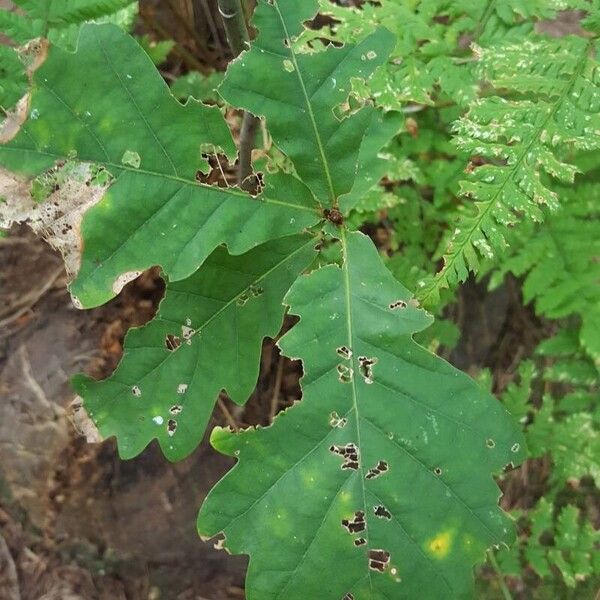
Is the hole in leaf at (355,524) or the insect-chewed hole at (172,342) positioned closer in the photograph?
the hole in leaf at (355,524)

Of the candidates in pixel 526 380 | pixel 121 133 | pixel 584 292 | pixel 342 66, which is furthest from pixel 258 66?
pixel 526 380

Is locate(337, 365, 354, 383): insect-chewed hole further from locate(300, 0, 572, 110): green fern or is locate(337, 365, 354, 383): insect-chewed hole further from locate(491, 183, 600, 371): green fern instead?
locate(491, 183, 600, 371): green fern

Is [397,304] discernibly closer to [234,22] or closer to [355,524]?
[355,524]

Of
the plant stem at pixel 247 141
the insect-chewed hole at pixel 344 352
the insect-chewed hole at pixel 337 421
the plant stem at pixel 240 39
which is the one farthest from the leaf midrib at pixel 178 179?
the insect-chewed hole at pixel 337 421

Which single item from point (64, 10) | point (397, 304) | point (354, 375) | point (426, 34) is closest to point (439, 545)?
point (354, 375)

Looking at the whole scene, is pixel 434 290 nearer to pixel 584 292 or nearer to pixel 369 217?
pixel 369 217

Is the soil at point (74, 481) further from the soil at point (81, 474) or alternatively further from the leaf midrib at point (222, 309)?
the leaf midrib at point (222, 309)

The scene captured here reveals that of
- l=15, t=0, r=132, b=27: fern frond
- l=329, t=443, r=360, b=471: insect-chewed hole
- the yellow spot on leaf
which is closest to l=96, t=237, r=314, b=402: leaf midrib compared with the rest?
l=329, t=443, r=360, b=471: insect-chewed hole

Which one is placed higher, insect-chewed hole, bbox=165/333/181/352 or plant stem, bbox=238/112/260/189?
plant stem, bbox=238/112/260/189
